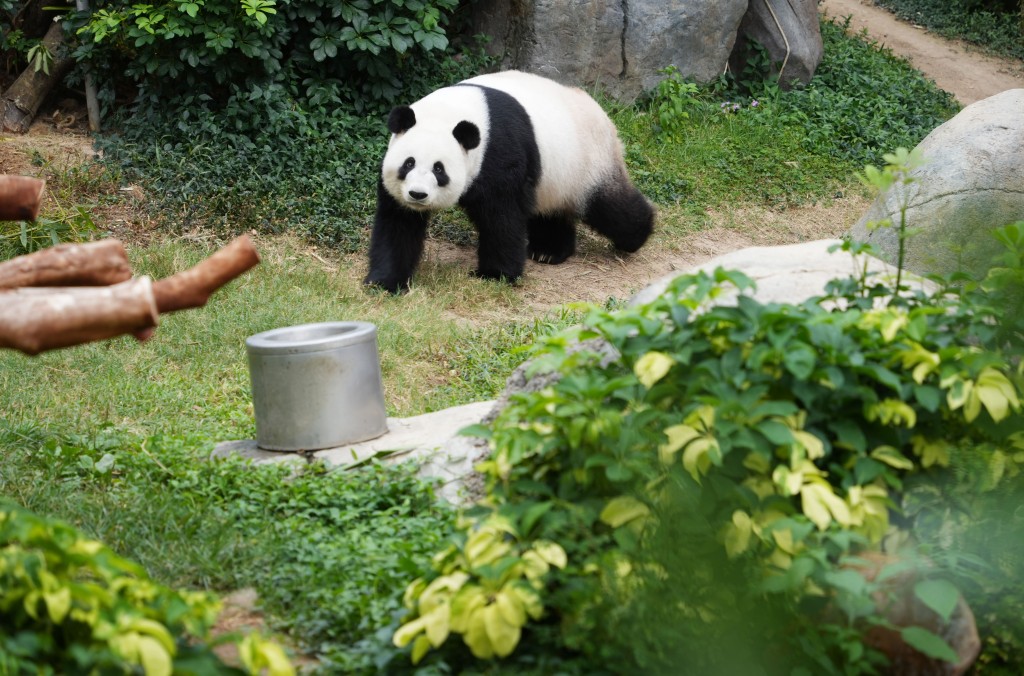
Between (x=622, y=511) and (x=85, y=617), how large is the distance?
4.10 ft

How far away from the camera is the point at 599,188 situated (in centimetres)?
836

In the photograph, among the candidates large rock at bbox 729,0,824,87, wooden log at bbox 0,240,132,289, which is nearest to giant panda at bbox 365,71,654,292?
large rock at bbox 729,0,824,87

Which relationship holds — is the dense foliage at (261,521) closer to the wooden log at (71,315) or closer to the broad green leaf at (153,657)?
the broad green leaf at (153,657)

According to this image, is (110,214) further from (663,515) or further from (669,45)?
(663,515)

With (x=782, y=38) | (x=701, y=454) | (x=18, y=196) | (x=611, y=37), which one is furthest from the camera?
(x=782, y=38)

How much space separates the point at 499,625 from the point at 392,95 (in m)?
7.07

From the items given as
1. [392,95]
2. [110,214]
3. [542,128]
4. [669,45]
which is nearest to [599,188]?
[542,128]

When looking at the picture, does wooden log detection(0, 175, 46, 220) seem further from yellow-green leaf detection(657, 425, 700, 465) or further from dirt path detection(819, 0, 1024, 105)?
dirt path detection(819, 0, 1024, 105)

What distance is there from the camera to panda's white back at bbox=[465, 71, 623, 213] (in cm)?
796

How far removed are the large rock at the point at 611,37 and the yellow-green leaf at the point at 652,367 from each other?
25.0 ft

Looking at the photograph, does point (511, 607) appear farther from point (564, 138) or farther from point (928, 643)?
point (564, 138)

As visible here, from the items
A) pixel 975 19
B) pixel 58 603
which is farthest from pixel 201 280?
pixel 975 19

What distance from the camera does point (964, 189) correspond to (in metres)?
6.03

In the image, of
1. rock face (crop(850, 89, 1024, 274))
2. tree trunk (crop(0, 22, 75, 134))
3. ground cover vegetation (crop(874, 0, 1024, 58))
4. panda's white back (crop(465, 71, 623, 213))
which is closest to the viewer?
rock face (crop(850, 89, 1024, 274))
